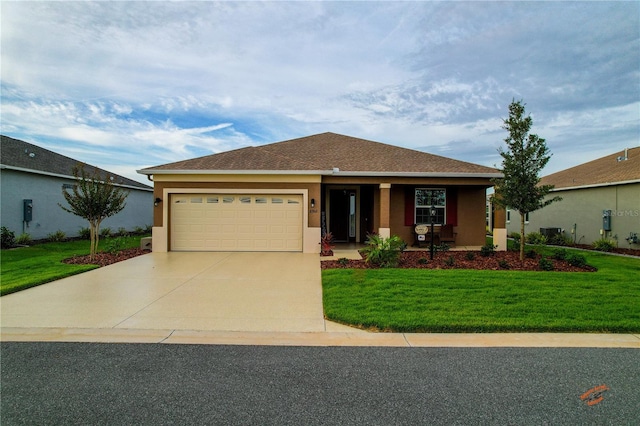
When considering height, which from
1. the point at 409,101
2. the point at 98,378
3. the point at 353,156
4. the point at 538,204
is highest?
the point at 409,101

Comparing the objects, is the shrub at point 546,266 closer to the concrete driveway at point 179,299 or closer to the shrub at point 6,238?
the concrete driveway at point 179,299

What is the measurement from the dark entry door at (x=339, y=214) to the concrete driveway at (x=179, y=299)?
5805 mm

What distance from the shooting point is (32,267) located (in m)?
9.55

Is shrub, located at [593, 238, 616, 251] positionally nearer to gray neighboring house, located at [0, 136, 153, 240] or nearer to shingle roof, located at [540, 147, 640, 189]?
shingle roof, located at [540, 147, 640, 189]

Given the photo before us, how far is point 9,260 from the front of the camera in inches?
428

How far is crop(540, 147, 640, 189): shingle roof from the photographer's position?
14984mm

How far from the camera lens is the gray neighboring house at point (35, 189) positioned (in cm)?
1446

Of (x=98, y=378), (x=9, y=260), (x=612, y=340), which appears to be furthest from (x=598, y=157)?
(x=9, y=260)

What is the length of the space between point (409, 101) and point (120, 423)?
17056 mm

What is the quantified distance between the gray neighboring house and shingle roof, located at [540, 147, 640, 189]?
68.9ft

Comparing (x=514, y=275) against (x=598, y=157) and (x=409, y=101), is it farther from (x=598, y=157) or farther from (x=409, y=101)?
(x=598, y=157)

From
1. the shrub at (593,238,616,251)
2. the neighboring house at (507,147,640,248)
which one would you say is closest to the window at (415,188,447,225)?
the shrub at (593,238,616,251)

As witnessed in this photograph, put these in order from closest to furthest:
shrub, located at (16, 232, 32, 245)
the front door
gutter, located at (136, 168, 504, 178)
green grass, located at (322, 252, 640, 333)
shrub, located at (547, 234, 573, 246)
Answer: green grass, located at (322, 252, 640, 333)
gutter, located at (136, 168, 504, 178)
shrub, located at (16, 232, 32, 245)
the front door
shrub, located at (547, 234, 573, 246)

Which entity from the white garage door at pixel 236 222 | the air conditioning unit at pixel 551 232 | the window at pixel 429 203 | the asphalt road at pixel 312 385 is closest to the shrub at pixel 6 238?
the white garage door at pixel 236 222
